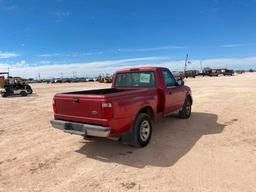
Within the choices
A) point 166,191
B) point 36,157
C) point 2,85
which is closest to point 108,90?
point 36,157

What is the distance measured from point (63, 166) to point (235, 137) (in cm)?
448

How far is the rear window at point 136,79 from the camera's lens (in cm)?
678

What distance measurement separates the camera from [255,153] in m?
5.08

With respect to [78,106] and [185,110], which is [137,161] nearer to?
[78,106]

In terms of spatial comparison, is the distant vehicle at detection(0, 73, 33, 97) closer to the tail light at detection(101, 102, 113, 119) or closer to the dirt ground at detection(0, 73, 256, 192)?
the dirt ground at detection(0, 73, 256, 192)

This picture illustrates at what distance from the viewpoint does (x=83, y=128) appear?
5039 mm

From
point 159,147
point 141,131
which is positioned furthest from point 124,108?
point 159,147

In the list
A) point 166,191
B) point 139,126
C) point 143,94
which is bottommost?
point 166,191

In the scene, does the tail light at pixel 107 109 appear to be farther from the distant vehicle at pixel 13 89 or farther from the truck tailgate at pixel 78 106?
the distant vehicle at pixel 13 89

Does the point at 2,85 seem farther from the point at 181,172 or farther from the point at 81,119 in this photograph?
the point at 181,172

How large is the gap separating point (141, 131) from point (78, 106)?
64.2 inches

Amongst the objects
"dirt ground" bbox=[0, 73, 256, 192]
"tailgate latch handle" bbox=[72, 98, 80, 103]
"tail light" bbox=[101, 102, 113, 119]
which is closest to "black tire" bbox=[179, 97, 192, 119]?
"dirt ground" bbox=[0, 73, 256, 192]

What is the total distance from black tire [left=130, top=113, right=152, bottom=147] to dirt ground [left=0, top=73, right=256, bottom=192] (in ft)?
0.64

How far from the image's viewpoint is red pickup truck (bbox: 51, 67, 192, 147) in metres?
4.82
